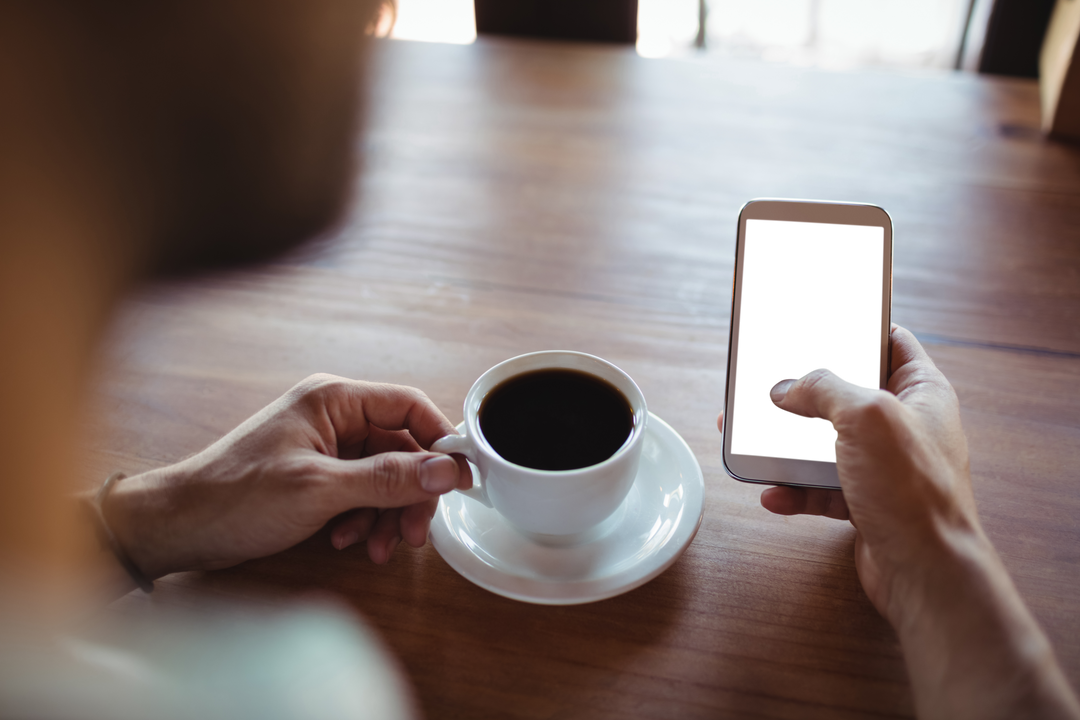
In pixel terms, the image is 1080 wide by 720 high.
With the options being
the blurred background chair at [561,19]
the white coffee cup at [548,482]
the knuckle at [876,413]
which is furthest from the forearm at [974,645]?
the blurred background chair at [561,19]

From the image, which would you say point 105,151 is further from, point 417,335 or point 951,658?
point 951,658

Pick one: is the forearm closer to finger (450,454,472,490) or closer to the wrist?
finger (450,454,472,490)

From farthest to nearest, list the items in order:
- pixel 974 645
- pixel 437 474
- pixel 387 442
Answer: pixel 387 442, pixel 437 474, pixel 974 645

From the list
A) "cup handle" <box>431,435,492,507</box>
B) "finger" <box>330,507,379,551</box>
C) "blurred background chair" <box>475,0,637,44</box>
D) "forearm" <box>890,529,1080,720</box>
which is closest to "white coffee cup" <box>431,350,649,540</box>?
"cup handle" <box>431,435,492,507</box>

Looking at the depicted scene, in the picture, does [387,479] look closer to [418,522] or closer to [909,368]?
[418,522]

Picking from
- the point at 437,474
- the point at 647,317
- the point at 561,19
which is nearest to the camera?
the point at 437,474

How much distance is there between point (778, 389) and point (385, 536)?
43cm

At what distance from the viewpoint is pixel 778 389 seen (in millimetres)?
697

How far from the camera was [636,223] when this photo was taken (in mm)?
1160

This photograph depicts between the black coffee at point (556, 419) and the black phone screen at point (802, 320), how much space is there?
0.48 feet

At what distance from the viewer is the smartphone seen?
698 millimetres

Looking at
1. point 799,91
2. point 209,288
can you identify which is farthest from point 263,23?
point 799,91

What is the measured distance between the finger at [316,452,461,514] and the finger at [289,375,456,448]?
82 millimetres

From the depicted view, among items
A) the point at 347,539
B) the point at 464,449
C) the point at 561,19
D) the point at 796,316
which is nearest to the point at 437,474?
the point at 464,449
